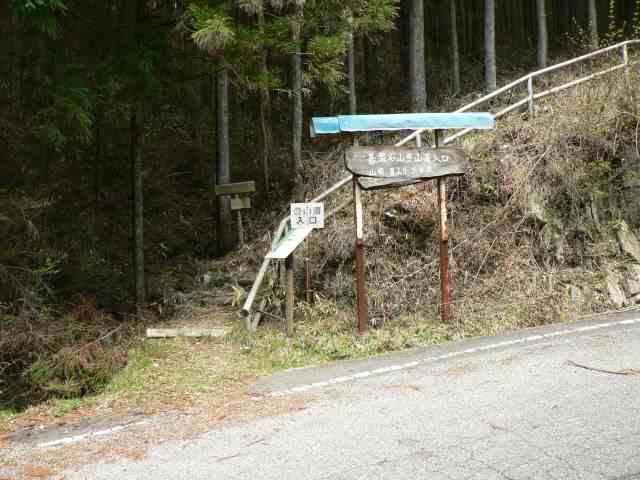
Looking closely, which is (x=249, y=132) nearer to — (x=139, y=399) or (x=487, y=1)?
(x=487, y=1)

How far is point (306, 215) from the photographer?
875cm

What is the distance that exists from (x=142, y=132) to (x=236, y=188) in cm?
234

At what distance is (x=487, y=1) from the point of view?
19.1 m

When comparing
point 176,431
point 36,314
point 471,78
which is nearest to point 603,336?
point 176,431

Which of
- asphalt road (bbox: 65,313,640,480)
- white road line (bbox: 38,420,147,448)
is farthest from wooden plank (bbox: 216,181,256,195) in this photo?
white road line (bbox: 38,420,147,448)

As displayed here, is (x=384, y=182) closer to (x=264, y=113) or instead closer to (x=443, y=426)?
(x=443, y=426)

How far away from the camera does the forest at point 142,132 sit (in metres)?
9.16

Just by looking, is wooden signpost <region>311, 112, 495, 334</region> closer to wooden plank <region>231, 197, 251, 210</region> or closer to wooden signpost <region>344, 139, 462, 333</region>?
wooden signpost <region>344, 139, 462, 333</region>

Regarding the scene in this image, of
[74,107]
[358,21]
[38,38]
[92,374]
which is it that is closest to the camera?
[92,374]

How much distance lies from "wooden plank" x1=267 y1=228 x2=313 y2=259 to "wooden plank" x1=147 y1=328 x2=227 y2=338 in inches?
60.5

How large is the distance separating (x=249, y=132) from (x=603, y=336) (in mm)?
13714

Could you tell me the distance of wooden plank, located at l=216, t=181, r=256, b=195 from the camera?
12655 mm

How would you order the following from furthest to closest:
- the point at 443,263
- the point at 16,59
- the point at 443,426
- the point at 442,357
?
the point at 16,59 < the point at 443,263 < the point at 442,357 < the point at 443,426

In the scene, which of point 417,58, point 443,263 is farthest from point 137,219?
point 417,58
